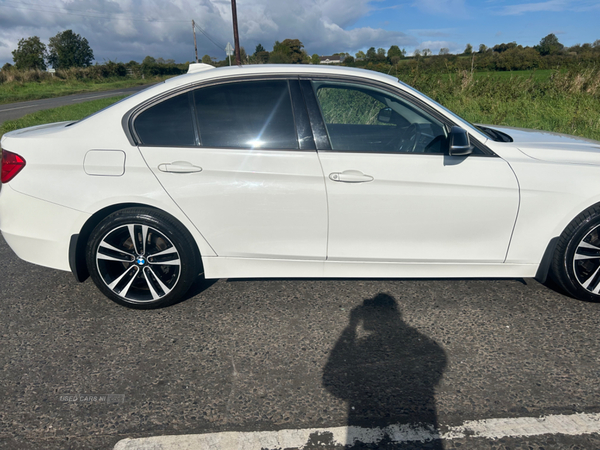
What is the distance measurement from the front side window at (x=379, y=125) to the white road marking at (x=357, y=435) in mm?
1732

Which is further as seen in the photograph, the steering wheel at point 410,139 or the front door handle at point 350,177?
the steering wheel at point 410,139

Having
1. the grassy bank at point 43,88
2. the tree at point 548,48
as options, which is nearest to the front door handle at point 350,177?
the tree at point 548,48

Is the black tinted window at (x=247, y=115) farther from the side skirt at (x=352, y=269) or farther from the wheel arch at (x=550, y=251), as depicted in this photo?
the wheel arch at (x=550, y=251)

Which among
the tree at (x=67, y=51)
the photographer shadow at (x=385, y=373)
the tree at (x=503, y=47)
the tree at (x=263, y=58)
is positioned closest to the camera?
the photographer shadow at (x=385, y=373)

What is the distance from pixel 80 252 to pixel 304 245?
1.63m

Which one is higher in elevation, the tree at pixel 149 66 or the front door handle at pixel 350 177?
the front door handle at pixel 350 177

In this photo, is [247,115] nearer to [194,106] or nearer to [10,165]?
[194,106]

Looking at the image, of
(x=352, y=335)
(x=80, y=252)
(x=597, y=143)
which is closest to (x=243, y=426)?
(x=352, y=335)

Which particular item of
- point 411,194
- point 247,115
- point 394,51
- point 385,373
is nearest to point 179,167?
point 247,115

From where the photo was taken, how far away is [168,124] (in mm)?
3045

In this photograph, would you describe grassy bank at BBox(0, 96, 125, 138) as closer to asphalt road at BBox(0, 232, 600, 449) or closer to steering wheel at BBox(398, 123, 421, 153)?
asphalt road at BBox(0, 232, 600, 449)

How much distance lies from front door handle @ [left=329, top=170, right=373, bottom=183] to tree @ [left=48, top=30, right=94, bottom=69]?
102482 mm

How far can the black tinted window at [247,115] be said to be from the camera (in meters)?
2.99

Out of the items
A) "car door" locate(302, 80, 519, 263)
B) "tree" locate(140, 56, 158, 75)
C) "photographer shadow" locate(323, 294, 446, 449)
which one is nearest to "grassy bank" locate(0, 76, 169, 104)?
"tree" locate(140, 56, 158, 75)
